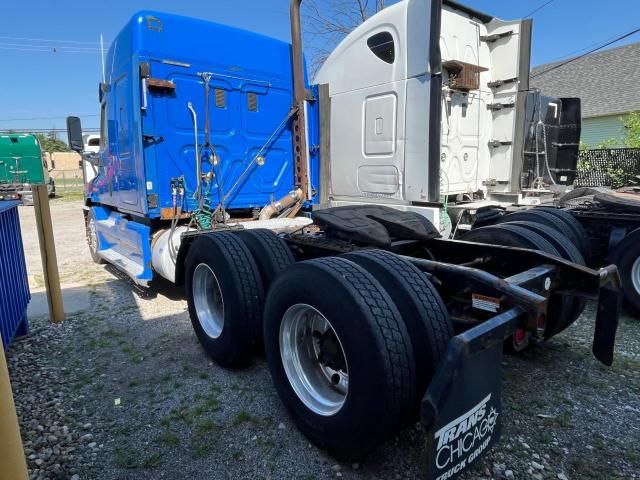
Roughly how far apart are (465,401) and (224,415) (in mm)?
1682

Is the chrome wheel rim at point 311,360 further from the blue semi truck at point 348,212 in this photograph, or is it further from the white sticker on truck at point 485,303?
the white sticker on truck at point 485,303

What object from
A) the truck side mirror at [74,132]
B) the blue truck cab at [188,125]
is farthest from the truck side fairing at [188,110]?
the truck side mirror at [74,132]

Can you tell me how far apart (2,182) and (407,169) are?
2221 cm

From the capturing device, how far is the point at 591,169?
13.9 metres

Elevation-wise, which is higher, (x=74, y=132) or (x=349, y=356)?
(x=74, y=132)

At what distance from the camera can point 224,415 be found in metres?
2.92

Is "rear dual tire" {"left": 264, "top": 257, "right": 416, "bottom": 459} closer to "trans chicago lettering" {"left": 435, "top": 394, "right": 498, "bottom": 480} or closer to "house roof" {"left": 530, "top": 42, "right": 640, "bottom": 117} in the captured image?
"trans chicago lettering" {"left": 435, "top": 394, "right": 498, "bottom": 480}

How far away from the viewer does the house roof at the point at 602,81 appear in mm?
25094

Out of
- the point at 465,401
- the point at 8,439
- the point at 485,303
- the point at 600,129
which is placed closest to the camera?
the point at 8,439

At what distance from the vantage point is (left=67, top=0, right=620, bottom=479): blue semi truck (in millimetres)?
2090

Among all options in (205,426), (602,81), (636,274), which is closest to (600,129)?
(602,81)

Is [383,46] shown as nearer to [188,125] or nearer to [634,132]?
[188,125]

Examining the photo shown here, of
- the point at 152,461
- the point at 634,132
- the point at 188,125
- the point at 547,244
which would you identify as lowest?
the point at 152,461

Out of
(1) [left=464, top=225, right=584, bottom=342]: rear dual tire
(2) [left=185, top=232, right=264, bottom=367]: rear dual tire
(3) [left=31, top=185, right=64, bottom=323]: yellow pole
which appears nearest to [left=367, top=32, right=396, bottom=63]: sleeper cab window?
(1) [left=464, top=225, right=584, bottom=342]: rear dual tire
